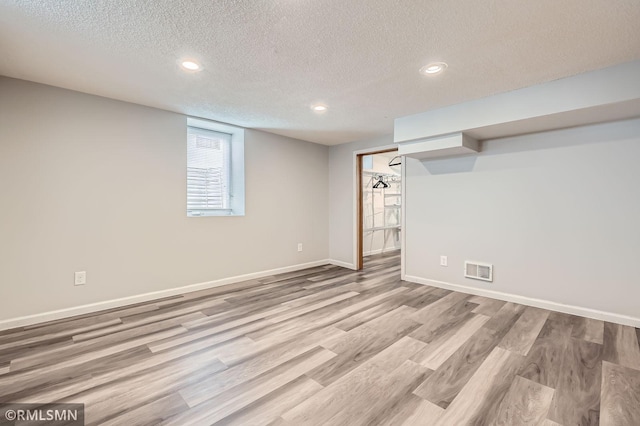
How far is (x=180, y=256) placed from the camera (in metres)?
3.53

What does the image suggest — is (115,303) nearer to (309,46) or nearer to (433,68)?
(309,46)

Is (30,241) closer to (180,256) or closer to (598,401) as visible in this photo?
(180,256)

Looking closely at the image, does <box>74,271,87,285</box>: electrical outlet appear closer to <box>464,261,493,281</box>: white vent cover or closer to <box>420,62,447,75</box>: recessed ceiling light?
<box>420,62,447,75</box>: recessed ceiling light

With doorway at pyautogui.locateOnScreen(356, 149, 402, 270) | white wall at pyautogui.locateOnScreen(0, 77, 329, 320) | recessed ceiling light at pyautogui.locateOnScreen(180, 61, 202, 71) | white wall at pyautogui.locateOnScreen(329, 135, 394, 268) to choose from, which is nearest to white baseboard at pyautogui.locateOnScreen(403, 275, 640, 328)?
white wall at pyautogui.locateOnScreen(329, 135, 394, 268)

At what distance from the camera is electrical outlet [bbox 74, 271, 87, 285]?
2820mm

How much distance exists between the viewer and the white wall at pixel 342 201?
4.97m

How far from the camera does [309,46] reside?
202 cm

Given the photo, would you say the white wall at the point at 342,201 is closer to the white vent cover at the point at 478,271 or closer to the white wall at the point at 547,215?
the white wall at the point at 547,215

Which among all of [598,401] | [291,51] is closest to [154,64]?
[291,51]

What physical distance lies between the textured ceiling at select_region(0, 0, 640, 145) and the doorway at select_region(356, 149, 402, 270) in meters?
3.29

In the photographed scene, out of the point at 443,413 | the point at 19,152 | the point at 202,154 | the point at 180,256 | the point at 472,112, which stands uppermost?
the point at 472,112

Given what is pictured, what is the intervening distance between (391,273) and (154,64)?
4093 millimetres

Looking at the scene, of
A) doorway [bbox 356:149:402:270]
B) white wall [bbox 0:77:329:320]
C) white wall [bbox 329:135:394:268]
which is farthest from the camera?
doorway [bbox 356:149:402:270]

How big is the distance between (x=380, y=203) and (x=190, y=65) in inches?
199
